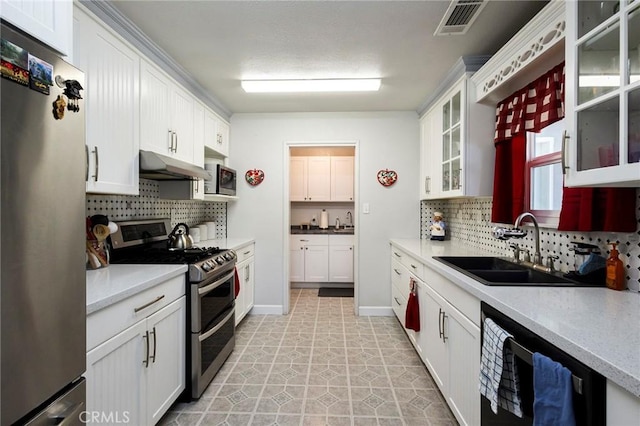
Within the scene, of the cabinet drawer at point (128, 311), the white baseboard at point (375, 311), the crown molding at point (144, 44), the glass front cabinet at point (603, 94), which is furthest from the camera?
the white baseboard at point (375, 311)

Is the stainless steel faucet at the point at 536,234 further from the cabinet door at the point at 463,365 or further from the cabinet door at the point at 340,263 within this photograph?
the cabinet door at the point at 340,263

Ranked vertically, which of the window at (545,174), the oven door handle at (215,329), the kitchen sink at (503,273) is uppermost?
the window at (545,174)

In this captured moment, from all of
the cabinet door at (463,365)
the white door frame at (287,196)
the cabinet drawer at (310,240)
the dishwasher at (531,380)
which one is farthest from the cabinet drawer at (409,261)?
the cabinet drawer at (310,240)

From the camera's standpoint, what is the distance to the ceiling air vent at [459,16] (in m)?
1.61

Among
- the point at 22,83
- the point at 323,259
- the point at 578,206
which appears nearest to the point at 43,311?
the point at 22,83

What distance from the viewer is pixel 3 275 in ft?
2.32

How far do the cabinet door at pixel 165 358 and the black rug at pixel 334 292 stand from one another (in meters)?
2.73

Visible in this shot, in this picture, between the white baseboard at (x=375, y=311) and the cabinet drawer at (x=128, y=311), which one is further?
the white baseboard at (x=375, y=311)

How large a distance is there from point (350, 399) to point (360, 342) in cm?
85

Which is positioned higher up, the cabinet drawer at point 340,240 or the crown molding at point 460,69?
the crown molding at point 460,69

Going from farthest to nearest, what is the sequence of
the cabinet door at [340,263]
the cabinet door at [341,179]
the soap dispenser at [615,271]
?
the cabinet door at [341,179], the cabinet door at [340,263], the soap dispenser at [615,271]

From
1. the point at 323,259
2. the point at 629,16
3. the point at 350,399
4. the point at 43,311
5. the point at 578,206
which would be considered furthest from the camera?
the point at 323,259

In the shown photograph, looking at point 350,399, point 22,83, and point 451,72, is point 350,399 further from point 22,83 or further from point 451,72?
point 451,72

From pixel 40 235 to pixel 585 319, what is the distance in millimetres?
1666
